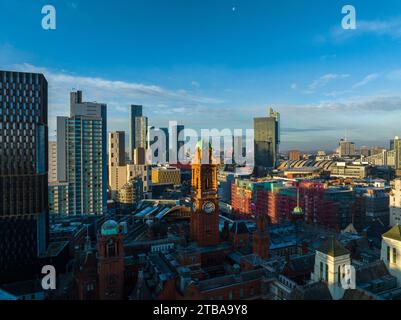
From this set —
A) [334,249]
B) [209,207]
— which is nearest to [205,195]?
[209,207]

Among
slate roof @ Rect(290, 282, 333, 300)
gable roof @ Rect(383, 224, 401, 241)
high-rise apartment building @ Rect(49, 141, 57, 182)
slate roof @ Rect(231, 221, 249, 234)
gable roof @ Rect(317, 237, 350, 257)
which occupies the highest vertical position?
high-rise apartment building @ Rect(49, 141, 57, 182)

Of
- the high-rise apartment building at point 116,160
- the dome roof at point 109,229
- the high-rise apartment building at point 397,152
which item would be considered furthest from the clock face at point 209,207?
the high-rise apartment building at point 397,152

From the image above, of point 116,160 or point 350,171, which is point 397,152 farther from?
point 116,160

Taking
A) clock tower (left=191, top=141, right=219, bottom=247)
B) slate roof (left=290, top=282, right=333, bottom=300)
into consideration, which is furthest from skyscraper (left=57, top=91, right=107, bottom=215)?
slate roof (left=290, top=282, right=333, bottom=300)

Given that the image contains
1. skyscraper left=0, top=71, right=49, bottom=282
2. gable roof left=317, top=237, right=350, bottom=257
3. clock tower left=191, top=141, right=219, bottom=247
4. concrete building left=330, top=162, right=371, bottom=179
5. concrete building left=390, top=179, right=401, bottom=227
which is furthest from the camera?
concrete building left=330, top=162, right=371, bottom=179

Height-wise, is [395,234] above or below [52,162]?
below

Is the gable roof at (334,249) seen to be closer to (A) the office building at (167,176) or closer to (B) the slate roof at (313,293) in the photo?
(B) the slate roof at (313,293)

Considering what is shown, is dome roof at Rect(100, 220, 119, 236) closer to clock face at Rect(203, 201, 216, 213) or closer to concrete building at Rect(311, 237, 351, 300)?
clock face at Rect(203, 201, 216, 213)
